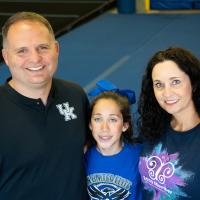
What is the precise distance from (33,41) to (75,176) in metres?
0.80

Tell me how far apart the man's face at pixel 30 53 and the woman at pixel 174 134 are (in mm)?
608

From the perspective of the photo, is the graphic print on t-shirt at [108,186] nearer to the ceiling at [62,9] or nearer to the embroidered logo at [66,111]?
the embroidered logo at [66,111]

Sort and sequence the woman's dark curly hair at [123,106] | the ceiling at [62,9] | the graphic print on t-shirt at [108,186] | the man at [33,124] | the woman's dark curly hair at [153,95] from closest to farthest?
the man at [33,124], the woman's dark curly hair at [153,95], the graphic print on t-shirt at [108,186], the woman's dark curly hair at [123,106], the ceiling at [62,9]

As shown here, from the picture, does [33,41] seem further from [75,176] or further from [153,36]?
[153,36]

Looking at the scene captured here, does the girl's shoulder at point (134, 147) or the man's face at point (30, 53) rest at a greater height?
the man's face at point (30, 53)

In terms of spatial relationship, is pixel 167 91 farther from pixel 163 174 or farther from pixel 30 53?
pixel 30 53

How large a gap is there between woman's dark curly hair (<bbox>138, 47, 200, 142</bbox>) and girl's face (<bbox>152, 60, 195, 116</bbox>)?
0.12 feet

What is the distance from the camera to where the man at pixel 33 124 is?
7.21ft

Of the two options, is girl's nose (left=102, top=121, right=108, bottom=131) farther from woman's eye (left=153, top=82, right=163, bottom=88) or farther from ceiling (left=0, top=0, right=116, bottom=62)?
ceiling (left=0, top=0, right=116, bottom=62)

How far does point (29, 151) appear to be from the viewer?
7.23 feet

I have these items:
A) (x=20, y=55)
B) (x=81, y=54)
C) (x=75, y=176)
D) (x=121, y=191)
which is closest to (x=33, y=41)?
(x=20, y=55)

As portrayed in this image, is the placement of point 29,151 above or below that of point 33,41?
below

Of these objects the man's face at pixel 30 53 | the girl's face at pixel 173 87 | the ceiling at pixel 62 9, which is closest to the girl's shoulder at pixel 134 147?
the girl's face at pixel 173 87

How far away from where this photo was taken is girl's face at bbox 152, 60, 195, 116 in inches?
89.1
